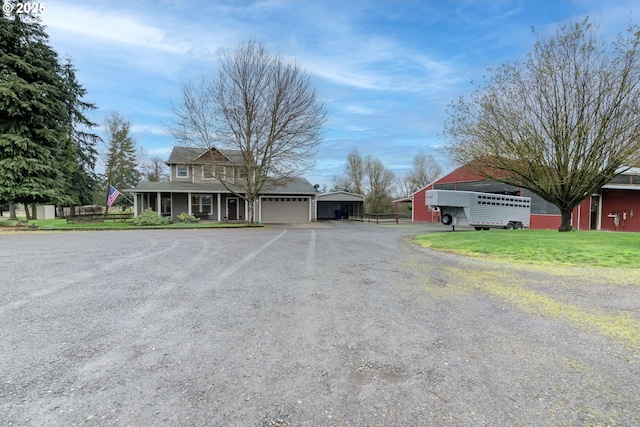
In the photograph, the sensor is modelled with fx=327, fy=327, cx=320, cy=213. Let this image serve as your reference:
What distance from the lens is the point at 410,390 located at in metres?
2.51

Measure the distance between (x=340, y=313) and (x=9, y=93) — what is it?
2055cm

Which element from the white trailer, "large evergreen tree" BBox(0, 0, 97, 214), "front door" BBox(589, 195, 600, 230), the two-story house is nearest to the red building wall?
"front door" BBox(589, 195, 600, 230)

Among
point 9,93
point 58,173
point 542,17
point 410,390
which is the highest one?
point 542,17

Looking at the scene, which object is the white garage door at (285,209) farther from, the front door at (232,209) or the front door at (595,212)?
the front door at (595,212)

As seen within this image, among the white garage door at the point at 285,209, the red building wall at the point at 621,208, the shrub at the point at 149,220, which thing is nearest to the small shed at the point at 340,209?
the white garage door at the point at 285,209

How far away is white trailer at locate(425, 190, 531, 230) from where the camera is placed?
59.7 feet

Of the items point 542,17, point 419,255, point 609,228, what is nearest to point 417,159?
point 609,228

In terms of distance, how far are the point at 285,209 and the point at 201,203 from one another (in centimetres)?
680

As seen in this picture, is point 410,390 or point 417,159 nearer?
point 410,390

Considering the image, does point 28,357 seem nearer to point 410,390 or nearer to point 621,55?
point 410,390

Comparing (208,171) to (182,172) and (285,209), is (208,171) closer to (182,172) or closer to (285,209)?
(182,172)

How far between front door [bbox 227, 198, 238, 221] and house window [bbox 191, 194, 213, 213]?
1454 mm

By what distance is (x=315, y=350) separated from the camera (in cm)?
319

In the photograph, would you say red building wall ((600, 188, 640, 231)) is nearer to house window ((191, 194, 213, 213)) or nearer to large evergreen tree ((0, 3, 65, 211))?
house window ((191, 194, 213, 213))
